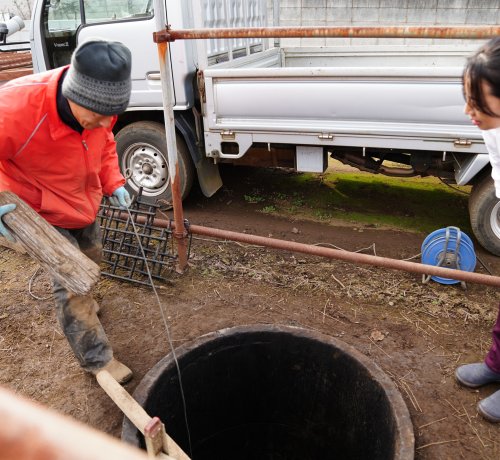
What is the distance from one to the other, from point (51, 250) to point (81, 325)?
0.67 m

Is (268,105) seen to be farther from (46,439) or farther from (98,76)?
(46,439)

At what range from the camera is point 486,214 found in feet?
12.6

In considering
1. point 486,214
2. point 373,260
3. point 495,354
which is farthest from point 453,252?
point 495,354

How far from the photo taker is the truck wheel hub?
4699mm

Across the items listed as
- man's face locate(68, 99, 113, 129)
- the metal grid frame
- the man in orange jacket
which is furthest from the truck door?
man's face locate(68, 99, 113, 129)

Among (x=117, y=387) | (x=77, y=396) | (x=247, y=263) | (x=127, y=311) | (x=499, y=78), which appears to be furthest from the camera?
(x=247, y=263)

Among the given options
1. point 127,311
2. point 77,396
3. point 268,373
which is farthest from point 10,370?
point 268,373

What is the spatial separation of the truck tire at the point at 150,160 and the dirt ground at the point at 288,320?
2.80 feet

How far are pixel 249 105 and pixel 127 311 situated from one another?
203 cm

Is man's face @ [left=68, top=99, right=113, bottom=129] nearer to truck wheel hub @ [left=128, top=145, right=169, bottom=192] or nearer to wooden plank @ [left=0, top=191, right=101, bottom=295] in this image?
wooden plank @ [left=0, top=191, right=101, bottom=295]

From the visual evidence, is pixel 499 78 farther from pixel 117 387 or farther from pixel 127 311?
pixel 127 311

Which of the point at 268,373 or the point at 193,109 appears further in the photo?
the point at 193,109

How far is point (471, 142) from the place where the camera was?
3543mm

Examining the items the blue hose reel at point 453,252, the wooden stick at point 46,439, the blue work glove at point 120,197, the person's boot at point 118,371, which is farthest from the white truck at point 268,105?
the wooden stick at point 46,439
